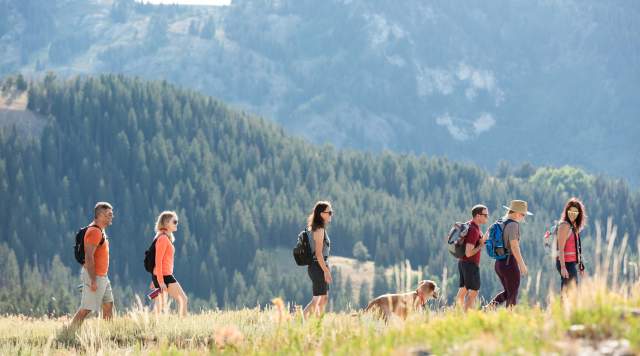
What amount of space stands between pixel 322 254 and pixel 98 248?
3200 mm

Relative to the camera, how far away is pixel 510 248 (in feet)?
58.9

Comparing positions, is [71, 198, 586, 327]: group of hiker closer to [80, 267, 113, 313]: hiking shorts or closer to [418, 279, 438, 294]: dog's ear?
[80, 267, 113, 313]: hiking shorts

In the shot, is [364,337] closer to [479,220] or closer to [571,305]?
[571,305]

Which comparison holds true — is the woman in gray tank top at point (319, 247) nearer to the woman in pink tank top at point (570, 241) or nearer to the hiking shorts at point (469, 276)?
the hiking shorts at point (469, 276)

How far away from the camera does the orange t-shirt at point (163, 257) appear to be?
18609 millimetres

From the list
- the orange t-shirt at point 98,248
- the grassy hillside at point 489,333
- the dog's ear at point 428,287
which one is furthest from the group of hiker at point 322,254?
the grassy hillside at point 489,333

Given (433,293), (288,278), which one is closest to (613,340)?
(433,293)

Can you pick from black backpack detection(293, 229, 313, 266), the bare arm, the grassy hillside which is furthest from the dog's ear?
the bare arm

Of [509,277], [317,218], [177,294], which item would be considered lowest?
[177,294]

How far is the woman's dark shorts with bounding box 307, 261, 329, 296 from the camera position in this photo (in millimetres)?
17594

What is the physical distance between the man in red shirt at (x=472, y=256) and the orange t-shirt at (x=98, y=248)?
5316mm

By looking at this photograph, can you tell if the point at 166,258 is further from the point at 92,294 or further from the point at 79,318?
the point at 79,318

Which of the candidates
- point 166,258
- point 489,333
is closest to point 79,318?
point 166,258

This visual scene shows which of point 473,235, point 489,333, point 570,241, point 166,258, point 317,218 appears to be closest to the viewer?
point 489,333
